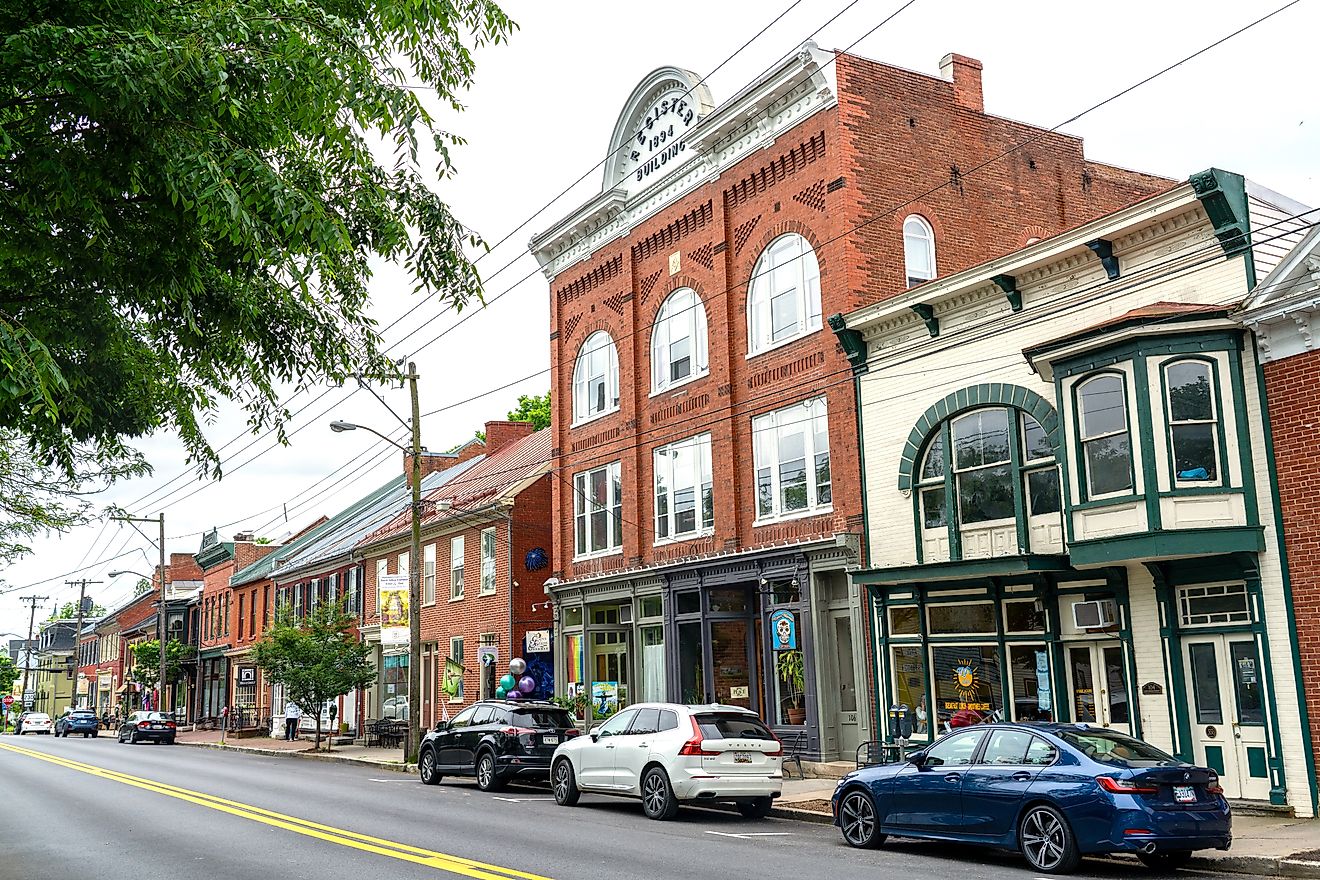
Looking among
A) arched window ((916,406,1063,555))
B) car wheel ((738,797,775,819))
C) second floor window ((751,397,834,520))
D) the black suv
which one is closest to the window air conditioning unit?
arched window ((916,406,1063,555))

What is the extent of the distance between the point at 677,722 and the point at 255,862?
22.0ft

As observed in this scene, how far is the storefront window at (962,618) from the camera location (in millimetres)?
20062

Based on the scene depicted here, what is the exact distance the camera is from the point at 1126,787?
1175 cm

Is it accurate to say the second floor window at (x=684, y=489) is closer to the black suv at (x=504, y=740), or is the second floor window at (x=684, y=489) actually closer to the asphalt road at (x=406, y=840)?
the black suv at (x=504, y=740)

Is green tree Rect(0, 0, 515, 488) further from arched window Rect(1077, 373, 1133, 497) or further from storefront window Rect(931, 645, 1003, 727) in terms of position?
storefront window Rect(931, 645, 1003, 727)

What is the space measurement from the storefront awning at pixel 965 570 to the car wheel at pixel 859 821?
210 inches

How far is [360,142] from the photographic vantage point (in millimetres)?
9438

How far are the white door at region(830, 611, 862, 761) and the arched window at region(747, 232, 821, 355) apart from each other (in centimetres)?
589

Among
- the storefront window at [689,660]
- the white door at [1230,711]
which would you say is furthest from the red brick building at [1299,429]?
the storefront window at [689,660]

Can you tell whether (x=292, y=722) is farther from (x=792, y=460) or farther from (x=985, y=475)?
(x=985, y=475)

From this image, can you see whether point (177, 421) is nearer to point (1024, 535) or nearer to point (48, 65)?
point (48, 65)

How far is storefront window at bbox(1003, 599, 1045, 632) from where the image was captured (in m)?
19.0

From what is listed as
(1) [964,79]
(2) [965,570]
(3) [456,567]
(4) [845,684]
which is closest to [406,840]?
(2) [965,570]

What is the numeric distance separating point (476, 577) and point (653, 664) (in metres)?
9.65
